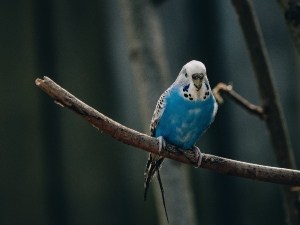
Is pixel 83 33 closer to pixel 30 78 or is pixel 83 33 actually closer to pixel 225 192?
pixel 30 78

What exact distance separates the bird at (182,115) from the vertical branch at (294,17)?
382 mm

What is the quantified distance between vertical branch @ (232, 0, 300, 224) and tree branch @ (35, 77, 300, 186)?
1.19 ft

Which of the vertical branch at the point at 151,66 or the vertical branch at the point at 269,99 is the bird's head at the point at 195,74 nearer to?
the vertical branch at the point at 269,99

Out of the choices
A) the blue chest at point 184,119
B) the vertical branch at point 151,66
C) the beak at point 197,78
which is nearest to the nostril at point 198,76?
the beak at point 197,78

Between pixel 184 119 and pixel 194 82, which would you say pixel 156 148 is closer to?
pixel 194 82

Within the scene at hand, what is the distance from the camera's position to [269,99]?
113 inches

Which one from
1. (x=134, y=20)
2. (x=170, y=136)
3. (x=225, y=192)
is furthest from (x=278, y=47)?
(x=170, y=136)

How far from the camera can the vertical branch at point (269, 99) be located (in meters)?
2.85

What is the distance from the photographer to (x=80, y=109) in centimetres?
221

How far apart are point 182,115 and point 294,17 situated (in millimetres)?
560

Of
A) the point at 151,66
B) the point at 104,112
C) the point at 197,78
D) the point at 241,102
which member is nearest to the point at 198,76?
the point at 197,78

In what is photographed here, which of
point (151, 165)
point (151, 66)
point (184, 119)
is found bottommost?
point (151, 165)

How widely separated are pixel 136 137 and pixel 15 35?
3.44m

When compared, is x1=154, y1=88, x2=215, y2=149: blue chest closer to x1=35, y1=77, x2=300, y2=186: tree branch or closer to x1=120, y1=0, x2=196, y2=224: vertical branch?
x1=35, y1=77, x2=300, y2=186: tree branch
